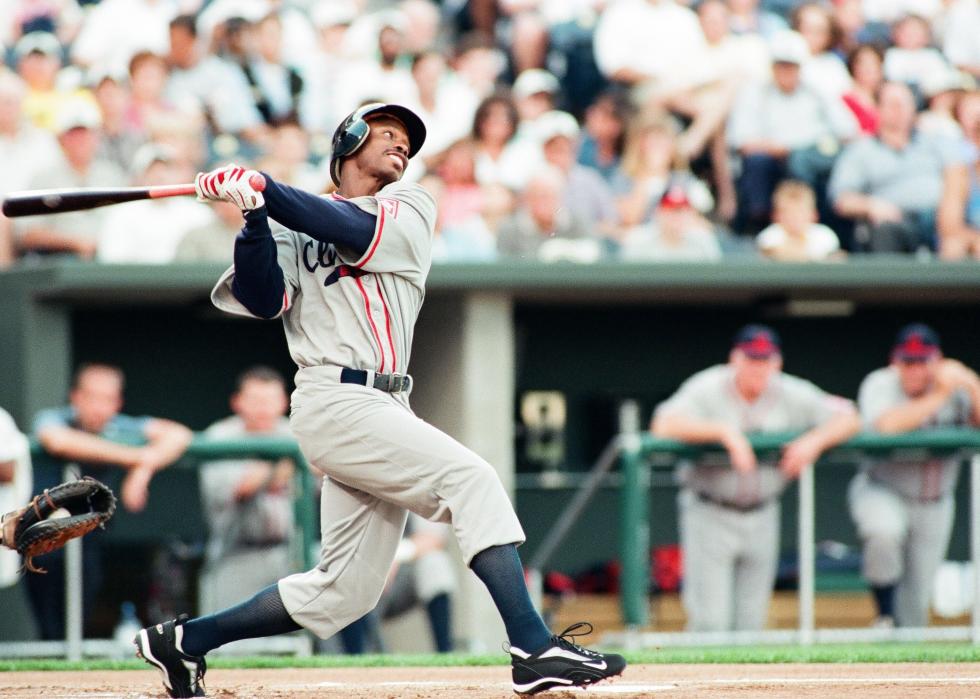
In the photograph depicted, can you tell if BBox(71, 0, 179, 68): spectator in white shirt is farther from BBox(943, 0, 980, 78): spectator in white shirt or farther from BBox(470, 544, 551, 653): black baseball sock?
BBox(470, 544, 551, 653): black baseball sock

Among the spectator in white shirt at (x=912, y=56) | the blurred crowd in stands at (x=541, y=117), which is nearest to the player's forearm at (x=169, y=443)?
the blurred crowd in stands at (x=541, y=117)

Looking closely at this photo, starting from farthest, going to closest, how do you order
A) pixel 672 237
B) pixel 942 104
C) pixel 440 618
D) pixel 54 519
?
pixel 942 104 < pixel 672 237 < pixel 440 618 < pixel 54 519

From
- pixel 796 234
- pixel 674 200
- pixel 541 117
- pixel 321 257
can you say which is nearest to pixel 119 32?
pixel 541 117

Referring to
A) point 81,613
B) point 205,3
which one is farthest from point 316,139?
point 81,613

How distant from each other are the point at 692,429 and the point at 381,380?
3.32 metres

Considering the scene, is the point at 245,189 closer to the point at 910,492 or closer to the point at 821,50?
the point at 910,492

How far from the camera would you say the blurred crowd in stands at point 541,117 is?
28.7 ft

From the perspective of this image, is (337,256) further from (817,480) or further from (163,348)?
(163,348)

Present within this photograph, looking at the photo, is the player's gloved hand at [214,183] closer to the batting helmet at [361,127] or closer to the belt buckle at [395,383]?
the batting helmet at [361,127]

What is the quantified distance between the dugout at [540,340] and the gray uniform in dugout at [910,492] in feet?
0.43

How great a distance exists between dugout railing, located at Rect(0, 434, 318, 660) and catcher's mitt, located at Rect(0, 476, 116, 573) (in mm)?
2346

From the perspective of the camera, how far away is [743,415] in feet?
24.1

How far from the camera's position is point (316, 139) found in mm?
9727

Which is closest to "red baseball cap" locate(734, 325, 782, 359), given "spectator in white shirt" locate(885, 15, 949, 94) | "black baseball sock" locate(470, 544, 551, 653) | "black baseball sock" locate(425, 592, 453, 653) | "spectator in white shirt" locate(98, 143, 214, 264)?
"black baseball sock" locate(425, 592, 453, 653)
